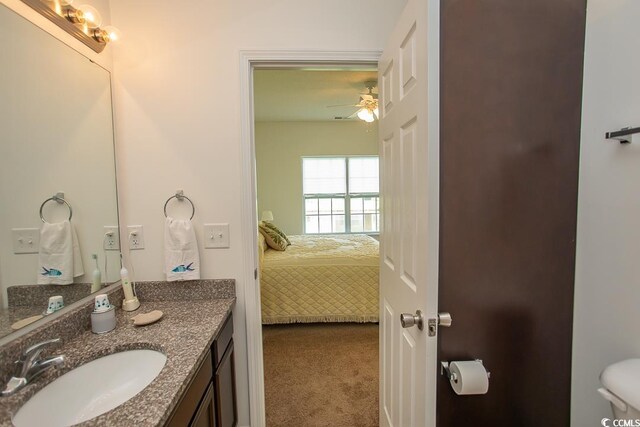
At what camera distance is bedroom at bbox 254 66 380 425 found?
6.71 feet

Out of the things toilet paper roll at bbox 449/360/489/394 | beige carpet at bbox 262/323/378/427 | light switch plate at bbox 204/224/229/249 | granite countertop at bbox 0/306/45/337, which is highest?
light switch plate at bbox 204/224/229/249

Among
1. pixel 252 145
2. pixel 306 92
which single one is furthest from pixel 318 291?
pixel 306 92

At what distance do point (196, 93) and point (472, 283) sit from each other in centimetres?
151

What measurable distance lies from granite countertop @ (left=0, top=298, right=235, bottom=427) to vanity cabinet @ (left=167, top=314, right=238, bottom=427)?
73mm

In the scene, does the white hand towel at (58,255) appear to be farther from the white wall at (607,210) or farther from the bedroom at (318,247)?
the white wall at (607,210)

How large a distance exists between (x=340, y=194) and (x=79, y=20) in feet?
14.8

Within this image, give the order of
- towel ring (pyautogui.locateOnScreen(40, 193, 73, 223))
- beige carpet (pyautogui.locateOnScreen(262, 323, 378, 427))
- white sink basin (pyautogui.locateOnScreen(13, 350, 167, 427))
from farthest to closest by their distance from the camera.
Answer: beige carpet (pyautogui.locateOnScreen(262, 323, 378, 427)) < towel ring (pyautogui.locateOnScreen(40, 193, 73, 223)) < white sink basin (pyautogui.locateOnScreen(13, 350, 167, 427))

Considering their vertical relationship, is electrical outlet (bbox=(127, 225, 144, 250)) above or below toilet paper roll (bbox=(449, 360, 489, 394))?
above

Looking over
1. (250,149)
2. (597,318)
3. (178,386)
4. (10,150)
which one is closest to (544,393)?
(597,318)

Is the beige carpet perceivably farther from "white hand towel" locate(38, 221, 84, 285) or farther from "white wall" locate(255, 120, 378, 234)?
"white wall" locate(255, 120, 378, 234)

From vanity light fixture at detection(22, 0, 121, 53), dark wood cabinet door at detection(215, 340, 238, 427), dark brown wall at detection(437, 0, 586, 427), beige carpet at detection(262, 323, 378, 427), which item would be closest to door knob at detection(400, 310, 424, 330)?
dark brown wall at detection(437, 0, 586, 427)

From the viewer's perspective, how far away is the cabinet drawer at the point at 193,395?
0.86 metres

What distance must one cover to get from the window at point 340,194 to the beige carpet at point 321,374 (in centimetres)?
273

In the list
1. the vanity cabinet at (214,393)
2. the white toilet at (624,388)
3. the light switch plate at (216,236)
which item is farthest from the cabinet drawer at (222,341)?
the white toilet at (624,388)
